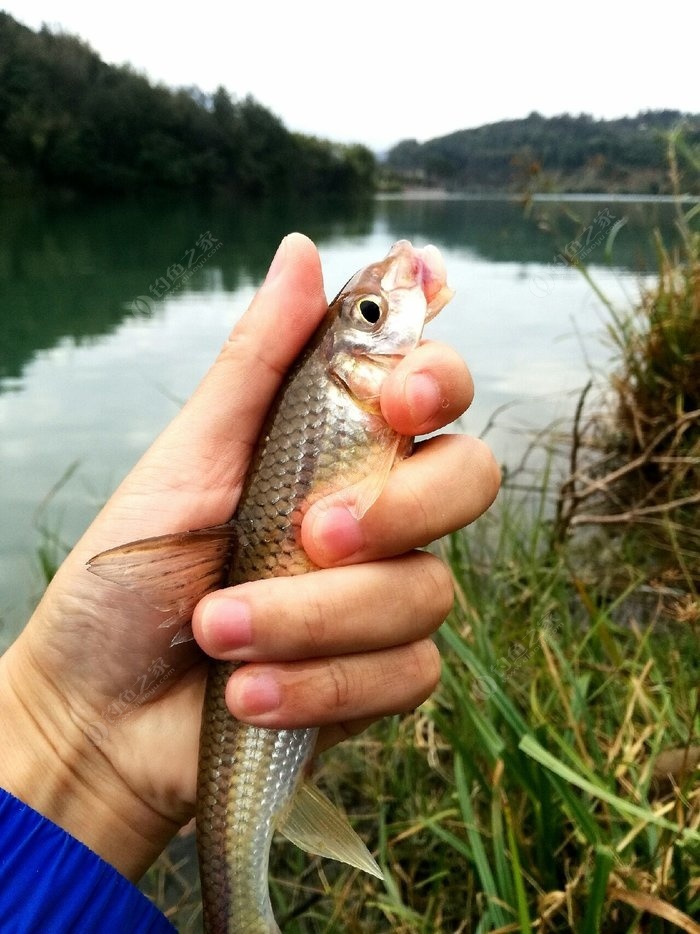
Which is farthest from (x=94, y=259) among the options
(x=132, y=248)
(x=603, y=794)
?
(x=603, y=794)

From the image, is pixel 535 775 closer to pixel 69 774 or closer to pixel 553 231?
pixel 69 774

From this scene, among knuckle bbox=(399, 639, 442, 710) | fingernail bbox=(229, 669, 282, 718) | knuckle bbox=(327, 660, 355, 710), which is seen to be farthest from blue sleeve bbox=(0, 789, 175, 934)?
knuckle bbox=(399, 639, 442, 710)

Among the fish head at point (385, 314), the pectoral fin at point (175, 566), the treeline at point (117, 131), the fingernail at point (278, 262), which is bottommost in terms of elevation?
the pectoral fin at point (175, 566)

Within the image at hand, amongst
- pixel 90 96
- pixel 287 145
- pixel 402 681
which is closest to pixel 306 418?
pixel 402 681

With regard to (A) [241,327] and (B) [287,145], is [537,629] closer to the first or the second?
(A) [241,327]

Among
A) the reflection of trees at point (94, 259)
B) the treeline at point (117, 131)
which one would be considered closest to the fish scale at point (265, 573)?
the reflection of trees at point (94, 259)

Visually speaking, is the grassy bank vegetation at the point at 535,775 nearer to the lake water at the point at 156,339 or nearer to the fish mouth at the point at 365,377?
the fish mouth at the point at 365,377

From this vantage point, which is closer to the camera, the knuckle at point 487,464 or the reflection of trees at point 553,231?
the knuckle at point 487,464

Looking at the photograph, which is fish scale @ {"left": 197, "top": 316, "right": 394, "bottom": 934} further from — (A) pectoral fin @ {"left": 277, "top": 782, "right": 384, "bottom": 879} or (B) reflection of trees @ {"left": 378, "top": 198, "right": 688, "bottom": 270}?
(B) reflection of trees @ {"left": 378, "top": 198, "right": 688, "bottom": 270}
